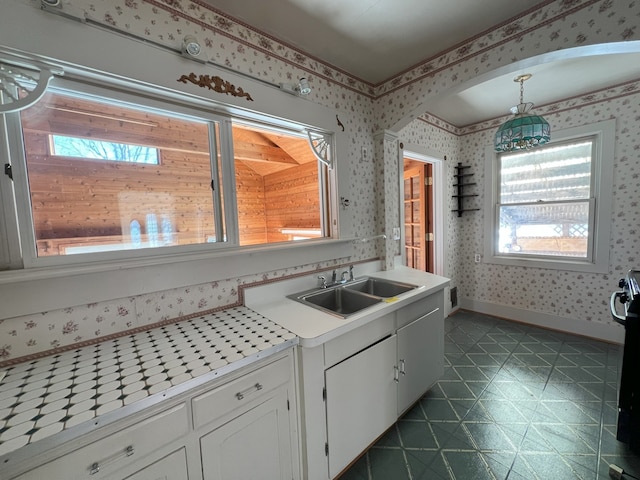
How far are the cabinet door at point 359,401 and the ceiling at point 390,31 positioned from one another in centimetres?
191

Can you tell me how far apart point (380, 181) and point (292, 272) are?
1.17 meters

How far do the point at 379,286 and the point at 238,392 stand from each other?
1.38m

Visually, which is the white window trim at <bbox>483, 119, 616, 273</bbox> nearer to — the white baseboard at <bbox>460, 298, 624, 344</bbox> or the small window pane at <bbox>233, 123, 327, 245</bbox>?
the white baseboard at <bbox>460, 298, 624, 344</bbox>

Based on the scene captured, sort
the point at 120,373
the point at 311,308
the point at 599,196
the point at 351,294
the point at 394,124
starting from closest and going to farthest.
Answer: the point at 120,373 → the point at 311,308 → the point at 351,294 → the point at 394,124 → the point at 599,196

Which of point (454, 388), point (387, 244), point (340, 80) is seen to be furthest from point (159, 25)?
point (454, 388)

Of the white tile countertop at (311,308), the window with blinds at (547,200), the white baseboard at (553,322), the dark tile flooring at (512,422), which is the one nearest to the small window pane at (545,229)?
the window with blinds at (547,200)

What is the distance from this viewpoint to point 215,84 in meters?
1.40

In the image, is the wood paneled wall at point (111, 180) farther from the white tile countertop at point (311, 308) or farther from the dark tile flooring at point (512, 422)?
the dark tile flooring at point (512, 422)

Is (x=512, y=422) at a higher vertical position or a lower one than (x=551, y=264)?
lower

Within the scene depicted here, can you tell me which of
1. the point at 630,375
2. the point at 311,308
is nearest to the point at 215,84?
the point at 311,308

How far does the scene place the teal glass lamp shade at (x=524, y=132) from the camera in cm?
200

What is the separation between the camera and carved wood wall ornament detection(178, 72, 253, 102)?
1322 millimetres

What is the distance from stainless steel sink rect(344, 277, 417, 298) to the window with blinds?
7.38ft

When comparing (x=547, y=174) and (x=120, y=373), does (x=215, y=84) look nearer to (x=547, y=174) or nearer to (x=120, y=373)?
(x=120, y=373)
